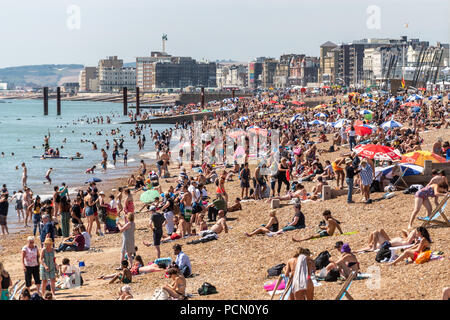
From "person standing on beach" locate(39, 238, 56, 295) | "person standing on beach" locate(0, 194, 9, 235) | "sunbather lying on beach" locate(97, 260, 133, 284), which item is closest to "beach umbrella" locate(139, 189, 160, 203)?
"person standing on beach" locate(0, 194, 9, 235)

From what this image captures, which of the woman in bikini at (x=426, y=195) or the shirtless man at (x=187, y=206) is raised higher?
the woman in bikini at (x=426, y=195)

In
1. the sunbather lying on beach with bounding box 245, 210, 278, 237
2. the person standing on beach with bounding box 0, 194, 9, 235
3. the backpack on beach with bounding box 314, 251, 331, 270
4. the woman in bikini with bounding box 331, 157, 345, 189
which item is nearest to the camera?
the backpack on beach with bounding box 314, 251, 331, 270

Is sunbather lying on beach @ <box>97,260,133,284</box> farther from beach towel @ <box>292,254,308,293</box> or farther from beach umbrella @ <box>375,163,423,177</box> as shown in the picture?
beach umbrella @ <box>375,163,423,177</box>

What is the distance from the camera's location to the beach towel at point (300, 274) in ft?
28.3

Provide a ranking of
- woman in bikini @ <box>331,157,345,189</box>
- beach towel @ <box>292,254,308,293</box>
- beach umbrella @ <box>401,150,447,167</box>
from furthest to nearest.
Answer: woman in bikini @ <box>331,157,345,189</box> < beach umbrella @ <box>401,150,447,167</box> < beach towel @ <box>292,254,308,293</box>

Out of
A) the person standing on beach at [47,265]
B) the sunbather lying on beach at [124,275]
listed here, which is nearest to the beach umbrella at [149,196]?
the sunbather lying on beach at [124,275]

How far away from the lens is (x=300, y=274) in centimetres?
865

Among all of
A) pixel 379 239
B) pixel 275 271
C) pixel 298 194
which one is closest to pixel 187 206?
pixel 298 194

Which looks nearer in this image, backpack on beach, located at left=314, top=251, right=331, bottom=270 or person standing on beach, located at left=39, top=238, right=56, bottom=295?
person standing on beach, located at left=39, top=238, right=56, bottom=295

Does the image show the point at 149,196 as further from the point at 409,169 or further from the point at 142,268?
the point at 409,169

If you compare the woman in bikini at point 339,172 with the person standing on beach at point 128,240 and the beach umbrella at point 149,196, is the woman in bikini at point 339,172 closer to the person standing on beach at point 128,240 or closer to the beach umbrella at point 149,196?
the beach umbrella at point 149,196

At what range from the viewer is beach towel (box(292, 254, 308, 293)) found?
28.3ft

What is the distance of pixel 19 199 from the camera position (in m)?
22.1
